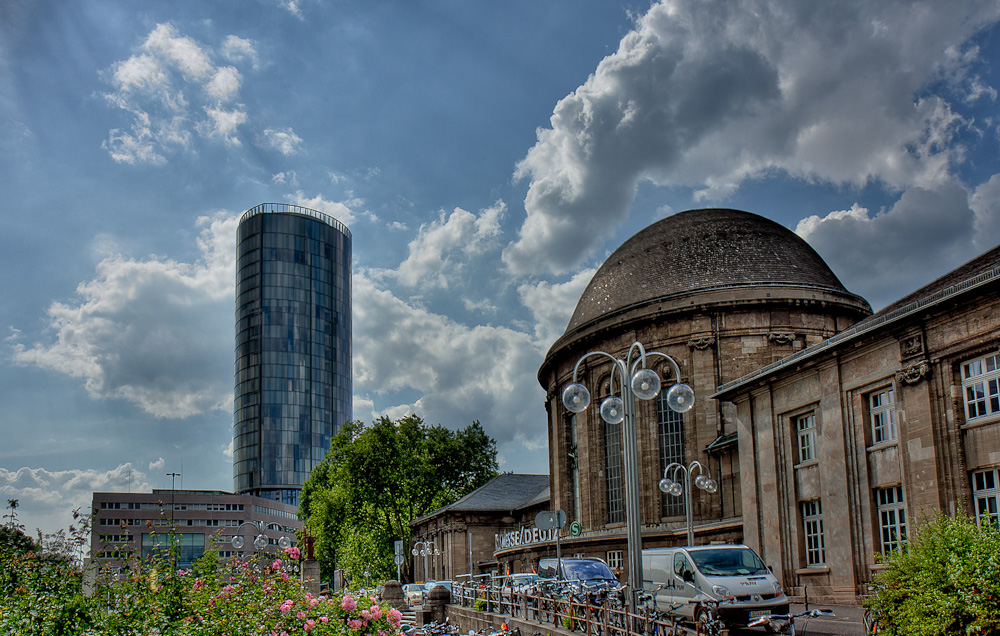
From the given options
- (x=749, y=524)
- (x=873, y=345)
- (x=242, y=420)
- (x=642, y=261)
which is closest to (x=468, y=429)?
(x=642, y=261)

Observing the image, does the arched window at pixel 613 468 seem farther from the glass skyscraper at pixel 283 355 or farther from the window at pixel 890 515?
the glass skyscraper at pixel 283 355

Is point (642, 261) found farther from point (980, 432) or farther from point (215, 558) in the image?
point (215, 558)

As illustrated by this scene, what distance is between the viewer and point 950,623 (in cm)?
1014

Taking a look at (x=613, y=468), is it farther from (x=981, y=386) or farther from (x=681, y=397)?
(x=681, y=397)

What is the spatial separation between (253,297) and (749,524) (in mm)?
170646

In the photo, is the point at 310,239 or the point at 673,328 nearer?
the point at 673,328

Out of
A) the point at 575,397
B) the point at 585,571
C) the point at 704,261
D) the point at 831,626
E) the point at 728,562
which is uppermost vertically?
the point at 704,261

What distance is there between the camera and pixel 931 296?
22.4 meters

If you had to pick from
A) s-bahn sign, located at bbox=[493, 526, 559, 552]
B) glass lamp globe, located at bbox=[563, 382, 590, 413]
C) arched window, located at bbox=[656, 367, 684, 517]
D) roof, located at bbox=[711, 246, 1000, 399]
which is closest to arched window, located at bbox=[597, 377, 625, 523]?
arched window, located at bbox=[656, 367, 684, 517]

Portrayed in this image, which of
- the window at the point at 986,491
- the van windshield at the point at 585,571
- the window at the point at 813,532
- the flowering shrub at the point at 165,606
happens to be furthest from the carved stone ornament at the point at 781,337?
the flowering shrub at the point at 165,606

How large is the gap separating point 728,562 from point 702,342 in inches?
856

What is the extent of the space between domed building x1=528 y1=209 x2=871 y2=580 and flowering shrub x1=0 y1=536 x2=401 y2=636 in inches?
998

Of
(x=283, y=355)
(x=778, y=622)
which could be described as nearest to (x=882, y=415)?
(x=778, y=622)

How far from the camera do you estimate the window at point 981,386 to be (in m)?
20.8
